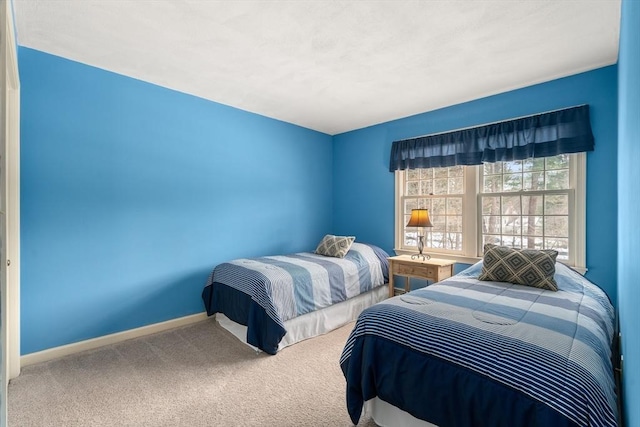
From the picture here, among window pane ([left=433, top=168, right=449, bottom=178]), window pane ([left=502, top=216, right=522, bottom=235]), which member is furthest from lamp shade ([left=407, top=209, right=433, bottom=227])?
window pane ([left=502, top=216, right=522, bottom=235])

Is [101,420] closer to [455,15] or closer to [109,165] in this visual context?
[109,165]

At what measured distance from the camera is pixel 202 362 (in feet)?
8.55

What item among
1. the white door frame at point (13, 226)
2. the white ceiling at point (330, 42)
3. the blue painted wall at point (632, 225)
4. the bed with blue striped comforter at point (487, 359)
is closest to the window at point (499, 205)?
the white ceiling at point (330, 42)

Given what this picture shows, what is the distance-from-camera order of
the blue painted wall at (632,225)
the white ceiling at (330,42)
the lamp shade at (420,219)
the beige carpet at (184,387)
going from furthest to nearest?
1. the lamp shade at (420,219)
2. the white ceiling at (330,42)
3. the beige carpet at (184,387)
4. the blue painted wall at (632,225)

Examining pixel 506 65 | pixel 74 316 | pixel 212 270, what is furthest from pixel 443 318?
pixel 74 316

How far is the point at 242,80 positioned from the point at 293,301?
7.38 feet

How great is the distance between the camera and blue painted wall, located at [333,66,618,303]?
278 centimetres

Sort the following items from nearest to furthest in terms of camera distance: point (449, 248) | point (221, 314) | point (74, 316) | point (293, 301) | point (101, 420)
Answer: point (101, 420) → point (74, 316) → point (293, 301) → point (221, 314) → point (449, 248)

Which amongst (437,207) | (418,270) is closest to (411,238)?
(437,207)

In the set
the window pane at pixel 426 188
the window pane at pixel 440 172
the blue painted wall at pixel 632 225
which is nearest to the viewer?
the blue painted wall at pixel 632 225

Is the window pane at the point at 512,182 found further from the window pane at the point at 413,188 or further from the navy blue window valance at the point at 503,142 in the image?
the window pane at the point at 413,188

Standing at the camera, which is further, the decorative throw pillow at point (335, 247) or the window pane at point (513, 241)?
the decorative throw pillow at point (335, 247)

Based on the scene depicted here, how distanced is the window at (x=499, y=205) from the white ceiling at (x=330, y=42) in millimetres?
915

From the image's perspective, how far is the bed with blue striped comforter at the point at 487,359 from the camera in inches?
47.5
